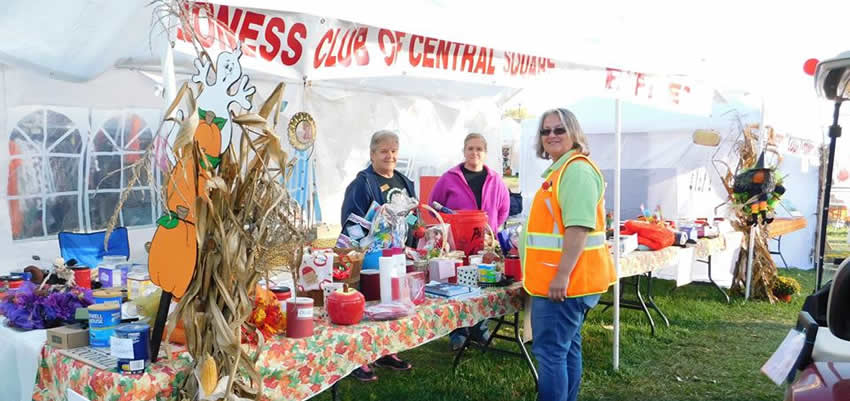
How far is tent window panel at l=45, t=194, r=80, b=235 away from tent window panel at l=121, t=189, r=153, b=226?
0.36 m

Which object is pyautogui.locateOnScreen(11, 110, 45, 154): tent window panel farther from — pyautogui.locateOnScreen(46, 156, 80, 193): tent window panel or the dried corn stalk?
the dried corn stalk

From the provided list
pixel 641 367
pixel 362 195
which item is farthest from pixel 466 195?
pixel 641 367

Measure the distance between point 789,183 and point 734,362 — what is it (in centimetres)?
519

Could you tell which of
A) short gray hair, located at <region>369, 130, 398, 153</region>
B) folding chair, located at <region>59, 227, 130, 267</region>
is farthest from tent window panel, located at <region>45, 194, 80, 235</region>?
short gray hair, located at <region>369, 130, 398, 153</region>

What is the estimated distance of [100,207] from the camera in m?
4.55

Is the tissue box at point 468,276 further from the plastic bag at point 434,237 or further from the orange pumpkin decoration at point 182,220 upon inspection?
the orange pumpkin decoration at point 182,220

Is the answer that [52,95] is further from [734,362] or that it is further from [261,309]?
[734,362]

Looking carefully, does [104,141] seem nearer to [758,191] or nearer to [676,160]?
[758,191]

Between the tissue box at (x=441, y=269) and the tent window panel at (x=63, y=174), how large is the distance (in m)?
2.93

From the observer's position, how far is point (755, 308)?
19.7 feet

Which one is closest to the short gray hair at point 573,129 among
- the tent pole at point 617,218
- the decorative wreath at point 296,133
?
the tent pole at point 617,218

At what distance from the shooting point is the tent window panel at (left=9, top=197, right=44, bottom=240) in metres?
4.01

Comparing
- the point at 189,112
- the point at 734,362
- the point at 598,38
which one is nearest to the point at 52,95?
the point at 189,112

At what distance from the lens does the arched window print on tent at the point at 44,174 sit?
158 inches
